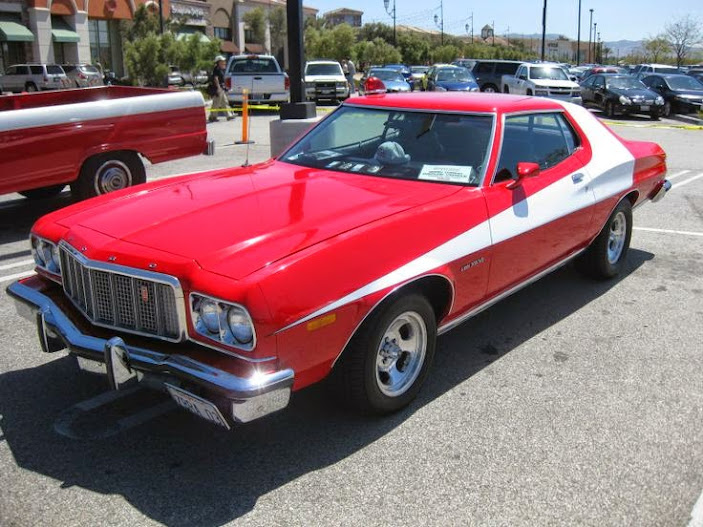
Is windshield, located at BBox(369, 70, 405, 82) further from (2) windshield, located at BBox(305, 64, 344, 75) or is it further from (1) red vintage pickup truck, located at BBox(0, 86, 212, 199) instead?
(1) red vintage pickup truck, located at BBox(0, 86, 212, 199)

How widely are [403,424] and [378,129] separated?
2.16m

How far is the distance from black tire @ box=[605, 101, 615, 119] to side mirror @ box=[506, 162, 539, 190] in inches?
797

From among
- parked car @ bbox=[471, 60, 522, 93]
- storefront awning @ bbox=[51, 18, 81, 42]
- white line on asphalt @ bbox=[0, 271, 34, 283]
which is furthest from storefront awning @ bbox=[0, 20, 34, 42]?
white line on asphalt @ bbox=[0, 271, 34, 283]

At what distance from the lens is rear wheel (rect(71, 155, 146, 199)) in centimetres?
761

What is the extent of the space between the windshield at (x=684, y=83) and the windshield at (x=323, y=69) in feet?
38.6

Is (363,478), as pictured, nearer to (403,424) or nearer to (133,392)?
(403,424)

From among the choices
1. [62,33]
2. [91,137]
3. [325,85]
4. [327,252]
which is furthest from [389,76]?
[62,33]

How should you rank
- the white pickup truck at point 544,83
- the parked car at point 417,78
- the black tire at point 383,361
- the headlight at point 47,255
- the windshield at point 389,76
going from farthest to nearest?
the parked car at point 417,78 → the windshield at point 389,76 → the white pickup truck at point 544,83 → the headlight at point 47,255 → the black tire at point 383,361

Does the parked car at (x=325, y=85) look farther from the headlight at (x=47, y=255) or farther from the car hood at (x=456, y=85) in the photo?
the headlight at (x=47, y=255)

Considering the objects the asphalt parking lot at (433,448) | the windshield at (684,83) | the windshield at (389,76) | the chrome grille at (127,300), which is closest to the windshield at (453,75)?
the windshield at (389,76)

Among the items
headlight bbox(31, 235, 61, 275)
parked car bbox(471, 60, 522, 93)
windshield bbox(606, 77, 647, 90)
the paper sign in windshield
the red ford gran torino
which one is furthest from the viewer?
parked car bbox(471, 60, 522, 93)

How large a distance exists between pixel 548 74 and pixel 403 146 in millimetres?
22789

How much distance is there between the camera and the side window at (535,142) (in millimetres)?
4523

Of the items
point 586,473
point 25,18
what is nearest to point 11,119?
point 586,473
